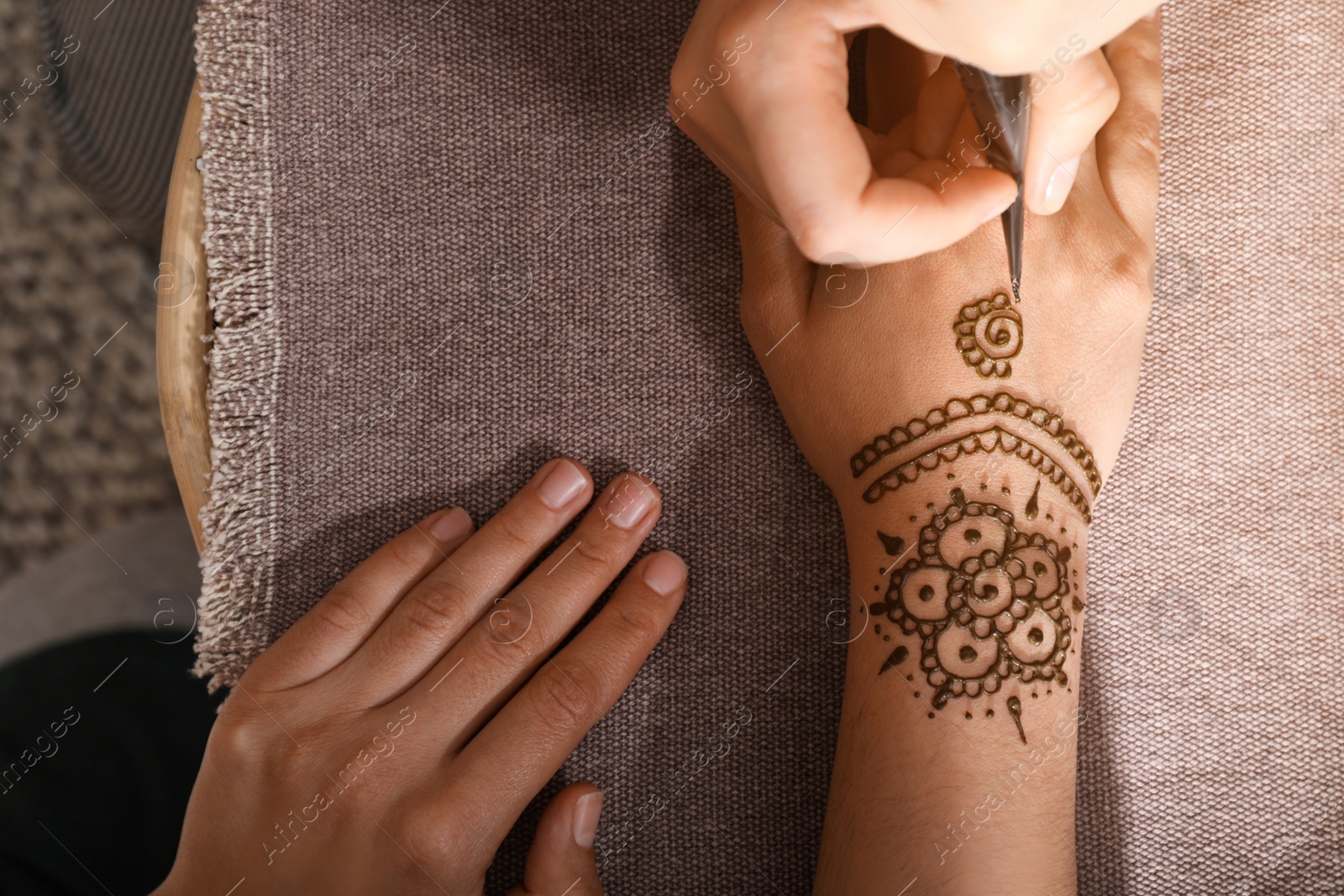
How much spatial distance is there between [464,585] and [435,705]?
0.31 ft

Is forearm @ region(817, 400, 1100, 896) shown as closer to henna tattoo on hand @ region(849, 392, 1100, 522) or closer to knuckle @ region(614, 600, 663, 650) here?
henna tattoo on hand @ region(849, 392, 1100, 522)

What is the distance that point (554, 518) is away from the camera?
66 cm

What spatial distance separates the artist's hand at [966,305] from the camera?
63 centimetres

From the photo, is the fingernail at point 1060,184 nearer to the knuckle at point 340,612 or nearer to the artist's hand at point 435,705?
the artist's hand at point 435,705

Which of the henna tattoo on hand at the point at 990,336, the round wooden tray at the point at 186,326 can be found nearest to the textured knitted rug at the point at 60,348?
the round wooden tray at the point at 186,326

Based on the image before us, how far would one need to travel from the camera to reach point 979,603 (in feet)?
1.97

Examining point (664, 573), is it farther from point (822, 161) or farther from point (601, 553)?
point (822, 161)

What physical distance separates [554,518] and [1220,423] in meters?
0.54

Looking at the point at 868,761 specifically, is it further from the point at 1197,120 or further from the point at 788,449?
the point at 1197,120

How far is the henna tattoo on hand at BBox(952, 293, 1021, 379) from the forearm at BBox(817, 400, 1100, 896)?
26mm

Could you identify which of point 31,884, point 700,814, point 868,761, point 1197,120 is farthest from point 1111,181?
point 31,884

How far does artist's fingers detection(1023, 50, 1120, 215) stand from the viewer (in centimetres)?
55

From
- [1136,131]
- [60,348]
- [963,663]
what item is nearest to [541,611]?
[963,663]

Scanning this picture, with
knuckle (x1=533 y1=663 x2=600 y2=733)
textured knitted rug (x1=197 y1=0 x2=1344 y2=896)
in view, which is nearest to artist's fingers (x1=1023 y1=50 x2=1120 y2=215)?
textured knitted rug (x1=197 y1=0 x2=1344 y2=896)
